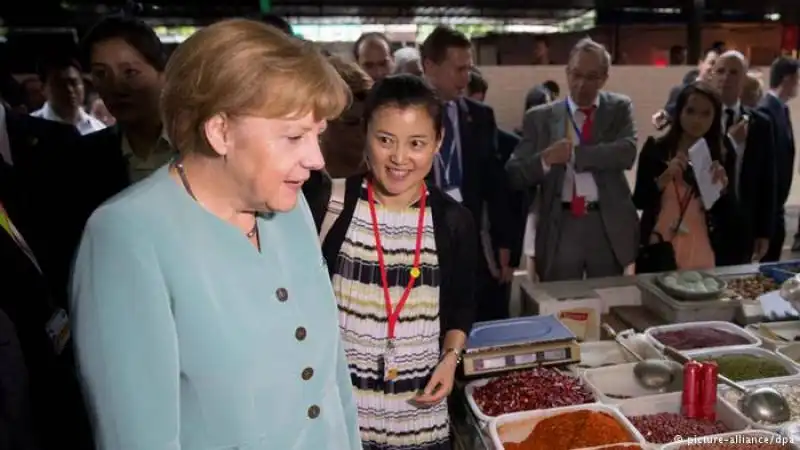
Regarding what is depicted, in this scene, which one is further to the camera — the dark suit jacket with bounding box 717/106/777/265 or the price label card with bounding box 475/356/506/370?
the dark suit jacket with bounding box 717/106/777/265

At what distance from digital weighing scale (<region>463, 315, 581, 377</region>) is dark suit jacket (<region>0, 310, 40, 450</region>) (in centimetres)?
99

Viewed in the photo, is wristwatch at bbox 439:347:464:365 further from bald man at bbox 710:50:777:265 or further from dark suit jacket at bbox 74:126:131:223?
bald man at bbox 710:50:777:265

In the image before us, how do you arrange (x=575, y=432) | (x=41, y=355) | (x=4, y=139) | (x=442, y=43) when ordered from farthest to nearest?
(x=442, y=43) → (x=4, y=139) → (x=575, y=432) → (x=41, y=355)

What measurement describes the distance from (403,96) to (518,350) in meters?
0.71

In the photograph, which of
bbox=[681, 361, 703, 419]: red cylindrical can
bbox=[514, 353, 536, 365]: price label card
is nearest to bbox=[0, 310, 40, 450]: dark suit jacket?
bbox=[514, 353, 536, 365]: price label card

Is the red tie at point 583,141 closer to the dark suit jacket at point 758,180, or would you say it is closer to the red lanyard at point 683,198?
the red lanyard at point 683,198

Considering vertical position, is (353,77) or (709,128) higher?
(353,77)

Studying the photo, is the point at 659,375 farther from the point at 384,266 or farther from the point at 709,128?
the point at 709,128

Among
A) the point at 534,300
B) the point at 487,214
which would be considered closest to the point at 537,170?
the point at 487,214

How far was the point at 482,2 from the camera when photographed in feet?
24.5

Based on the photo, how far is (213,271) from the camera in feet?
2.74

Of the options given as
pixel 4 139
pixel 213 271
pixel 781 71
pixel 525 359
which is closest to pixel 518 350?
pixel 525 359

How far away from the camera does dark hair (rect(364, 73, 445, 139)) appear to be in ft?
4.59

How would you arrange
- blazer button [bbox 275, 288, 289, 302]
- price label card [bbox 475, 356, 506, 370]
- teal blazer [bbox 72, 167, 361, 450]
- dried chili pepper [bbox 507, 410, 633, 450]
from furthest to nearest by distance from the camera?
price label card [bbox 475, 356, 506, 370] → dried chili pepper [bbox 507, 410, 633, 450] → blazer button [bbox 275, 288, 289, 302] → teal blazer [bbox 72, 167, 361, 450]
